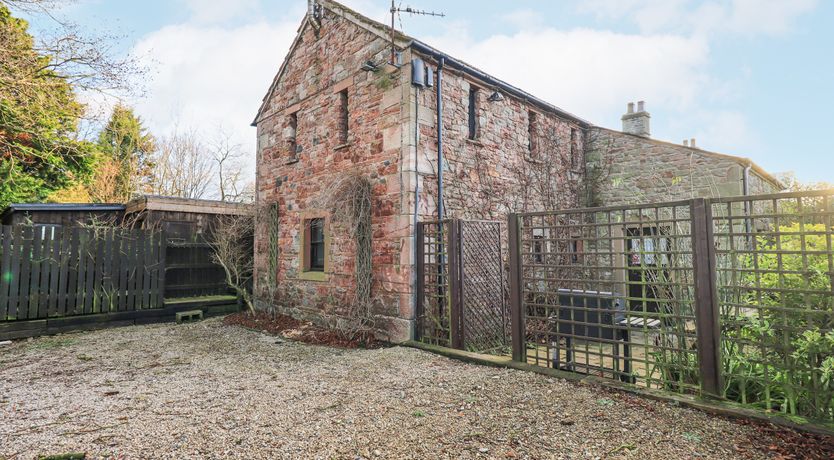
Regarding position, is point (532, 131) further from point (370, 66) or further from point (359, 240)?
point (359, 240)

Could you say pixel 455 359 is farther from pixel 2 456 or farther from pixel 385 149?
pixel 2 456

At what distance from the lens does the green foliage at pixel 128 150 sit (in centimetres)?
2219

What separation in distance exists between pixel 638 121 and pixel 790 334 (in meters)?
10.7

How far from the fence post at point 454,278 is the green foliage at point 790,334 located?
3438mm

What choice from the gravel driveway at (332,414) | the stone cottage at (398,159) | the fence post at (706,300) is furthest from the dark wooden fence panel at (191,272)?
the fence post at (706,300)

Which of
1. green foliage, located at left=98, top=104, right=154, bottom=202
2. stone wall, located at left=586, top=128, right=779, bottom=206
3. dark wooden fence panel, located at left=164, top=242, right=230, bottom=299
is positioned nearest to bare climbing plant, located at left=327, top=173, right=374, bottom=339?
dark wooden fence panel, located at left=164, top=242, right=230, bottom=299

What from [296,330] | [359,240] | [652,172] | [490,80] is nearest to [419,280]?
[359,240]

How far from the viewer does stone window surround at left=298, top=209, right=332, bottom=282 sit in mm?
8500

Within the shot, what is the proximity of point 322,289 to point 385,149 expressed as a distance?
3.22 meters

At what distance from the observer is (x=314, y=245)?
30.5 feet

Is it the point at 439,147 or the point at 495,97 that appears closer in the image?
the point at 439,147

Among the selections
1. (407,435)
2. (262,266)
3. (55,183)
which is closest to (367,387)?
(407,435)

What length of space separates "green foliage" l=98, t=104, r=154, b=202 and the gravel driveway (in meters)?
19.3

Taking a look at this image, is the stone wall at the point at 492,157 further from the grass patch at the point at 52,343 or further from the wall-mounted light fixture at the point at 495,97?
the grass patch at the point at 52,343
